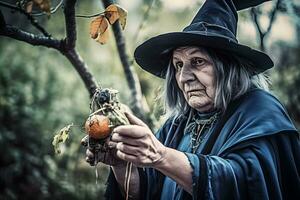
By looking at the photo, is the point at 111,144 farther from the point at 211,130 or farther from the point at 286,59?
the point at 286,59

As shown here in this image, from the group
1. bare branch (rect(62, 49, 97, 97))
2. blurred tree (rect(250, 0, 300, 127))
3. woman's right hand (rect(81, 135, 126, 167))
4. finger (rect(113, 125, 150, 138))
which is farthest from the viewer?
blurred tree (rect(250, 0, 300, 127))

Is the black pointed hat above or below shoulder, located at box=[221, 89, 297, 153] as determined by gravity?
above

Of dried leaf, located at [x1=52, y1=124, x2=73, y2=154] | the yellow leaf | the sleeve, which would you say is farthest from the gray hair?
dried leaf, located at [x1=52, y1=124, x2=73, y2=154]

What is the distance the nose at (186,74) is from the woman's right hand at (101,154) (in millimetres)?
586

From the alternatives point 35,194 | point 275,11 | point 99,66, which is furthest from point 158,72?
point 99,66

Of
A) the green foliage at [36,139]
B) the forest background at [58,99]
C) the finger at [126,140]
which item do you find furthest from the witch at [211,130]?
the green foliage at [36,139]

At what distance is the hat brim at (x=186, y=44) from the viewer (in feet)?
7.80

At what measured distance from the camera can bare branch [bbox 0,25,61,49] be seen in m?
2.53

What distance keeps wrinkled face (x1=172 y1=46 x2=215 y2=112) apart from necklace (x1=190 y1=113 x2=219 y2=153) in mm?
105

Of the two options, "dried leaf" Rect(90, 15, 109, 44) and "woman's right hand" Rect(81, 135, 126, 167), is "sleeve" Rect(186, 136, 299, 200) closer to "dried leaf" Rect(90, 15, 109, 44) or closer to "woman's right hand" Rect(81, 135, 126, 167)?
"woman's right hand" Rect(81, 135, 126, 167)

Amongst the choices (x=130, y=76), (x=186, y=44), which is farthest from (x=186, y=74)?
(x=130, y=76)

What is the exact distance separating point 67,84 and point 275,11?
539 centimetres

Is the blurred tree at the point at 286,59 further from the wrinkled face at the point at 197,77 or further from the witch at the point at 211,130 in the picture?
the wrinkled face at the point at 197,77

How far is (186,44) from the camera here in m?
2.50
